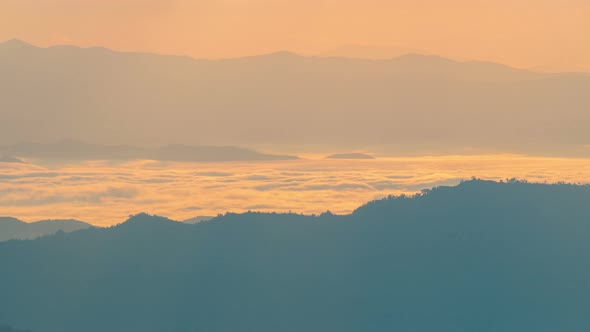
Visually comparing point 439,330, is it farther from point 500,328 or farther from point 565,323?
point 565,323

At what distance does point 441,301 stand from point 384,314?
12.0 metres

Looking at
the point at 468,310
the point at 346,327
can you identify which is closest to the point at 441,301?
the point at 468,310

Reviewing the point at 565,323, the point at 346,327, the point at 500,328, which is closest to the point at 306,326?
the point at 346,327

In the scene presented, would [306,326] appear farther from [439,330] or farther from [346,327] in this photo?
[439,330]

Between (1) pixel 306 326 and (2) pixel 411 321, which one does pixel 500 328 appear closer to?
(2) pixel 411 321

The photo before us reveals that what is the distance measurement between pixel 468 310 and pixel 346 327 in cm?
2457

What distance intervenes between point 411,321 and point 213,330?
129ft

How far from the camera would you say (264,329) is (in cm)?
19675

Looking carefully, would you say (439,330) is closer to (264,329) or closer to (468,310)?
(468,310)

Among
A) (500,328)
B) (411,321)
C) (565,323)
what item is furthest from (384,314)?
(565,323)

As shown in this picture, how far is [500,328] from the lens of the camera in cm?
19300

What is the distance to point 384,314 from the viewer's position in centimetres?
19750

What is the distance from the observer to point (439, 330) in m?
191

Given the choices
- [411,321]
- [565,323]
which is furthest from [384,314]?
[565,323]
